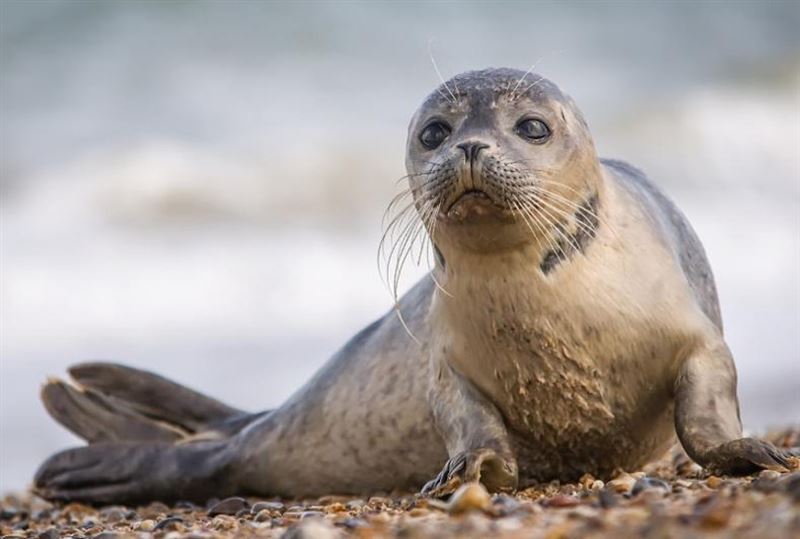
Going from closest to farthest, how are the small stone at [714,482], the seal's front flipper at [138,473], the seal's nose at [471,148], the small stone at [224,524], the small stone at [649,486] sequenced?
1. the small stone at [649,486]
2. the small stone at [714,482]
3. the small stone at [224,524]
4. the seal's nose at [471,148]
5. the seal's front flipper at [138,473]

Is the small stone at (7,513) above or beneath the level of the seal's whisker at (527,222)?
beneath

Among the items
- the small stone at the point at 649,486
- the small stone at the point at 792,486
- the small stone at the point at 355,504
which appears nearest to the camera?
the small stone at the point at 792,486

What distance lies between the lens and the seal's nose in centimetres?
456

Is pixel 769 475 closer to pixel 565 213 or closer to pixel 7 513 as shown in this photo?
pixel 565 213

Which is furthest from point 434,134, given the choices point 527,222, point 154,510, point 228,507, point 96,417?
point 96,417

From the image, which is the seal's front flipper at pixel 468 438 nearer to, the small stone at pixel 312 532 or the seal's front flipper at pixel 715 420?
the seal's front flipper at pixel 715 420

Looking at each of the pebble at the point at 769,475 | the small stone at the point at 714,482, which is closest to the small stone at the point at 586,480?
the small stone at the point at 714,482

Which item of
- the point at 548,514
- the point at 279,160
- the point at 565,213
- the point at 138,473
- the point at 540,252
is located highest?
the point at 279,160

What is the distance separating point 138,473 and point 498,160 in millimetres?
2786

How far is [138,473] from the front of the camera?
673 centimetres

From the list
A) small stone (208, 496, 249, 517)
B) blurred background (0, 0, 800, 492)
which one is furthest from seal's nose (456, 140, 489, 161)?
blurred background (0, 0, 800, 492)

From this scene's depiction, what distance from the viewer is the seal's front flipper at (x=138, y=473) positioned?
6.60 metres

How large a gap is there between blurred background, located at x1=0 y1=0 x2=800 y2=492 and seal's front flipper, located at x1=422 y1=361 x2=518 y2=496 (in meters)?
3.85

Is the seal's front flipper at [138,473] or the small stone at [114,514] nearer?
the small stone at [114,514]
